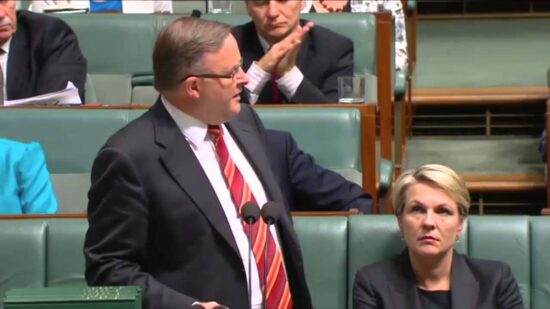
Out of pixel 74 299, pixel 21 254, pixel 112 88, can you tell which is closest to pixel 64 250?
pixel 21 254

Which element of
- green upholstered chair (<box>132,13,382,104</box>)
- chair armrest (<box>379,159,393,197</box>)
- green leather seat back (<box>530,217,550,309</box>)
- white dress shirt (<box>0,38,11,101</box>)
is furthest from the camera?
green upholstered chair (<box>132,13,382,104</box>)

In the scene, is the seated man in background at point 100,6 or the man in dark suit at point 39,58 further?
the seated man in background at point 100,6

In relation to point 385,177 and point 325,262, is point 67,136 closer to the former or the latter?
point 385,177

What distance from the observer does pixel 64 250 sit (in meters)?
2.55

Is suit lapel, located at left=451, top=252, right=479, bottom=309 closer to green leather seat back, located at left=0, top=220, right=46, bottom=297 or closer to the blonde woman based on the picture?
the blonde woman

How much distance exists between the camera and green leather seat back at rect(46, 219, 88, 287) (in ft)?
8.37

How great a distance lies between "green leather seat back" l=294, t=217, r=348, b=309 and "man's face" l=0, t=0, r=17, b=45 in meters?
1.43

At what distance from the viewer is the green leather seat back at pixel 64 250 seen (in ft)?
8.37

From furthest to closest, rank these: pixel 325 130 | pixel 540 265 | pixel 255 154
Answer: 1. pixel 325 130
2. pixel 540 265
3. pixel 255 154

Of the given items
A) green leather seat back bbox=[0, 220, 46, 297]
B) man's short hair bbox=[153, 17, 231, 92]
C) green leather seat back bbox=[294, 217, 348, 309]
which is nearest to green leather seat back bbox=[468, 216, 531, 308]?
green leather seat back bbox=[294, 217, 348, 309]

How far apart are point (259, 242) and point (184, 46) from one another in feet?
1.13

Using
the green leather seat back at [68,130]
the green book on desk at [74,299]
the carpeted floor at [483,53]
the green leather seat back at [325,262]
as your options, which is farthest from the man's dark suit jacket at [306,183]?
the carpeted floor at [483,53]

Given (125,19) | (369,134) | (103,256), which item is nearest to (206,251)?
(103,256)

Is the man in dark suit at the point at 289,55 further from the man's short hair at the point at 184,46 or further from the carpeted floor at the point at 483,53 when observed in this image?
the man's short hair at the point at 184,46
